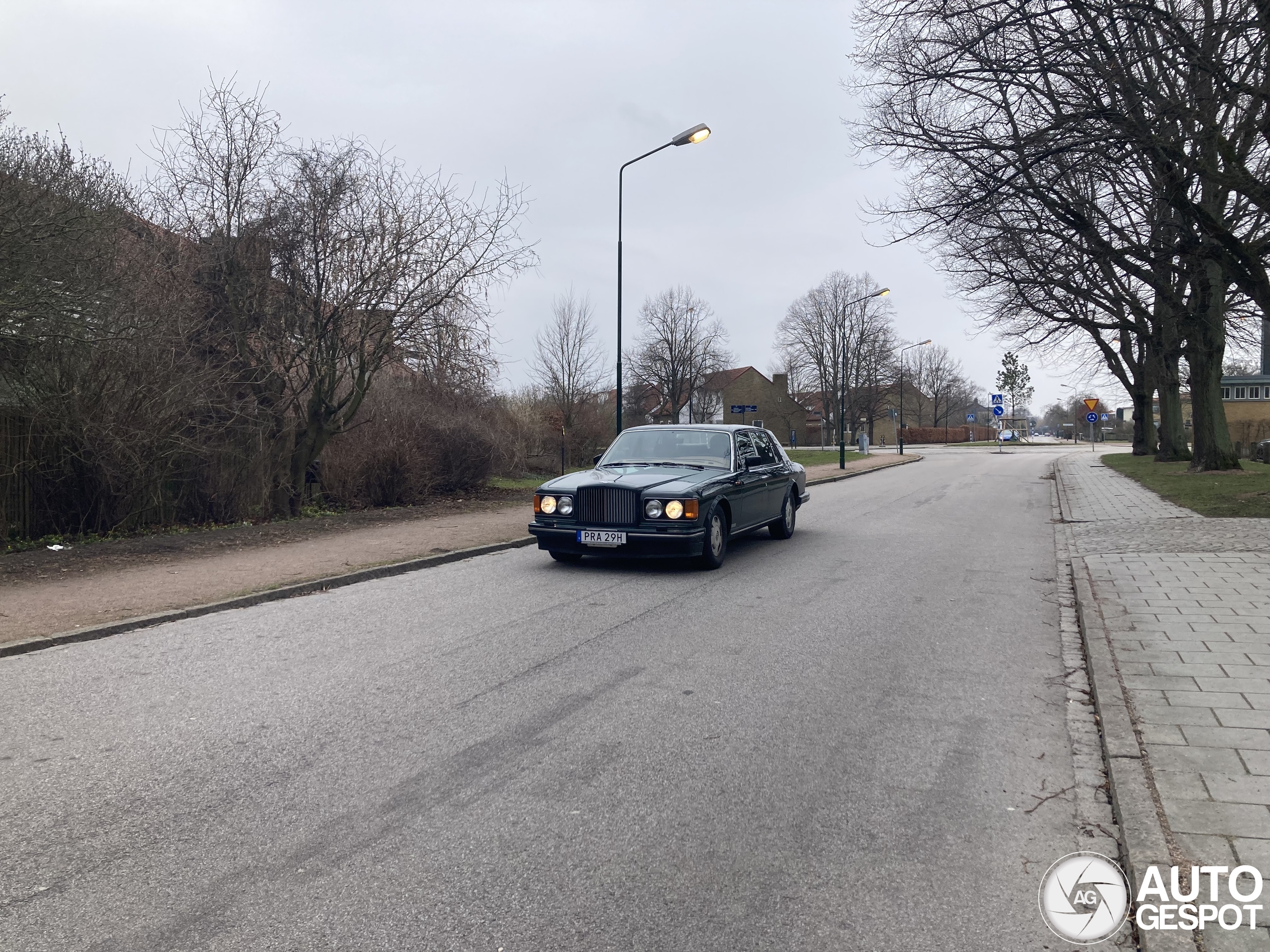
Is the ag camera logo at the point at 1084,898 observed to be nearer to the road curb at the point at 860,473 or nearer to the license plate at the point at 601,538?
the license plate at the point at 601,538

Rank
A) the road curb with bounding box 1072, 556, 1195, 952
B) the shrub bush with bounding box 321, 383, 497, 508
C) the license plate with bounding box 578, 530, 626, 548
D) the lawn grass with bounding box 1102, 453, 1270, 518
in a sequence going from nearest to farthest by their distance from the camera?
the road curb with bounding box 1072, 556, 1195, 952
the license plate with bounding box 578, 530, 626, 548
the lawn grass with bounding box 1102, 453, 1270, 518
the shrub bush with bounding box 321, 383, 497, 508

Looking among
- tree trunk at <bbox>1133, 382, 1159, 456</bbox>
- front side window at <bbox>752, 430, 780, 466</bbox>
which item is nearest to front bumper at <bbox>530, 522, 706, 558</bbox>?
front side window at <bbox>752, 430, 780, 466</bbox>

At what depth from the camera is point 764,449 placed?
11.7m

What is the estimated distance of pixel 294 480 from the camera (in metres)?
14.2

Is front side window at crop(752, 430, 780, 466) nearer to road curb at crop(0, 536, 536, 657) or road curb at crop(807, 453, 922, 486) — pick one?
road curb at crop(0, 536, 536, 657)

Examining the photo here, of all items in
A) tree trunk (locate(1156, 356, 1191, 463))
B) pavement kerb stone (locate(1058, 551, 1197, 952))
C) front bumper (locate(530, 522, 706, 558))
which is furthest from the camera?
tree trunk (locate(1156, 356, 1191, 463))

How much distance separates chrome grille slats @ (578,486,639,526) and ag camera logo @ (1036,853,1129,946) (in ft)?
19.7

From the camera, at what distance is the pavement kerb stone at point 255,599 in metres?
6.16

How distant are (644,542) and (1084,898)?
20.1ft

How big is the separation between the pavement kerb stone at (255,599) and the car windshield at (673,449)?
1849mm

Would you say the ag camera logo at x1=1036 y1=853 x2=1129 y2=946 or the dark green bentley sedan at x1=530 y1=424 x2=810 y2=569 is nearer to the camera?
the ag camera logo at x1=1036 y1=853 x2=1129 y2=946

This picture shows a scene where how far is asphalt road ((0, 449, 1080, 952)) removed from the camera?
268 centimetres

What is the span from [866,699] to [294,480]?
1158 cm

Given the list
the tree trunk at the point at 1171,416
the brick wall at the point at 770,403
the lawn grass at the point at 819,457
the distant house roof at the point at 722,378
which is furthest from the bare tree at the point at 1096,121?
the brick wall at the point at 770,403
